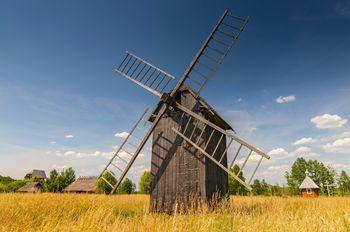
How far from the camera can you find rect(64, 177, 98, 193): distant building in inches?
1374

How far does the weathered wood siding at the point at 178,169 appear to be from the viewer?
988 cm

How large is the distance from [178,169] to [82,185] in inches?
1177

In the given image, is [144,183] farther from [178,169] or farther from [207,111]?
[207,111]

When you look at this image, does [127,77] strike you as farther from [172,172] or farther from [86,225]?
[86,225]

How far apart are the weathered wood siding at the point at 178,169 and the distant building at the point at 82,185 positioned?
26.3 m

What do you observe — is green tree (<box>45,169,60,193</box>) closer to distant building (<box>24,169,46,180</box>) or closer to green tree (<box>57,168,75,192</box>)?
green tree (<box>57,168,75,192</box>)

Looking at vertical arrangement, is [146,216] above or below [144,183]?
below

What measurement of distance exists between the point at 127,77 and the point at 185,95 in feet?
11.1

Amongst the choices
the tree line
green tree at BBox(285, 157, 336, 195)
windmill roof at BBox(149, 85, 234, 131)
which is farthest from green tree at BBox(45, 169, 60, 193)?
green tree at BBox(285, 157, 336, 195)

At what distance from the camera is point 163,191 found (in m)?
10.5

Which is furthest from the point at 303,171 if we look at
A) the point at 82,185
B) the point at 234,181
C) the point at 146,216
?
the point at 146,216

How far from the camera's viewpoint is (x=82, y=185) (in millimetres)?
36094

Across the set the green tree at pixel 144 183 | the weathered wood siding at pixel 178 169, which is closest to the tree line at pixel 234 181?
the green tree at pixel 144 183

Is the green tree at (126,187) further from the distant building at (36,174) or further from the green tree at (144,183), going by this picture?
the distant building at (36,174)
